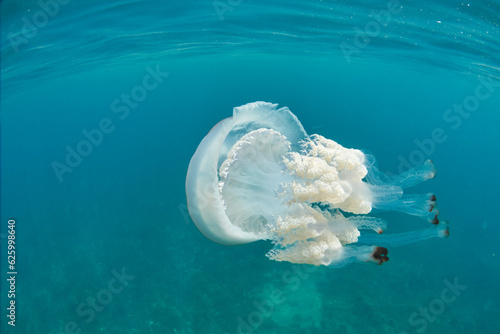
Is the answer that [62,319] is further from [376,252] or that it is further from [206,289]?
[376,252]

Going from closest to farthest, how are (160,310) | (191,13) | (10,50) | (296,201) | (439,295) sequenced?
(296,201) < (160,310) < (439,295) < (191,13) < (10,50)

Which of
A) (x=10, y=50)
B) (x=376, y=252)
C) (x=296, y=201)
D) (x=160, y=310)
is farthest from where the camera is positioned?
(x=10, y=50)

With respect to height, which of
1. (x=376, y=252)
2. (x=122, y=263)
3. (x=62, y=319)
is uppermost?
(x=122, y=263)

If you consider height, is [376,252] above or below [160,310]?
below

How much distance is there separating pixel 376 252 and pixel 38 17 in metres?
7.93

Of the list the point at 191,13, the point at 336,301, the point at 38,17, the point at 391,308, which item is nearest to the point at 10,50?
the point at 38,17

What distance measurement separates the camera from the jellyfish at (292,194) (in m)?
3.01

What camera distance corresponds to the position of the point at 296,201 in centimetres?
330

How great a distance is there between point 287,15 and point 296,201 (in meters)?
6.46

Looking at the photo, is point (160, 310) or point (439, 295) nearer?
point (160, 310)

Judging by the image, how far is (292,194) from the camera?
129 inches

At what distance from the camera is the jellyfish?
3010 mm

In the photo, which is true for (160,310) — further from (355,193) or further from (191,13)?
(191,13)

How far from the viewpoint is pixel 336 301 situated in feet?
20.6
